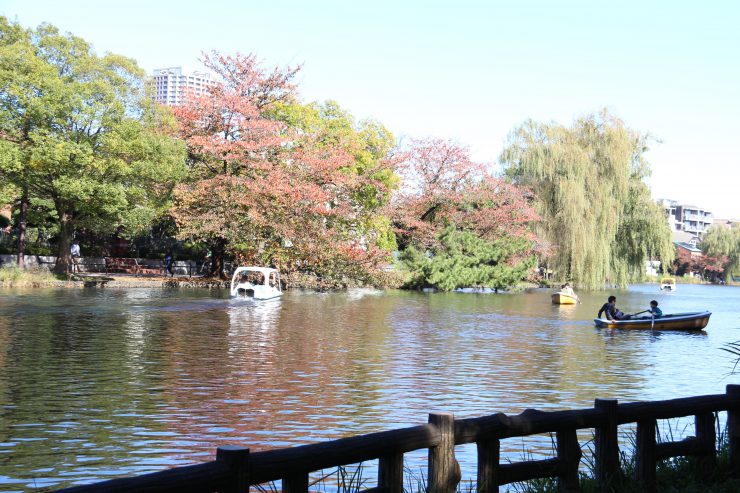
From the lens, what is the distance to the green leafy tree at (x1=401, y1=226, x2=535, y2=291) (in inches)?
2197

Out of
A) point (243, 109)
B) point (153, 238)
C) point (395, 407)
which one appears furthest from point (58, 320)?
point (153, 238)

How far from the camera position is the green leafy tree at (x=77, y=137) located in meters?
40.2

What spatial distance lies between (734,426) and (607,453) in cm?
141

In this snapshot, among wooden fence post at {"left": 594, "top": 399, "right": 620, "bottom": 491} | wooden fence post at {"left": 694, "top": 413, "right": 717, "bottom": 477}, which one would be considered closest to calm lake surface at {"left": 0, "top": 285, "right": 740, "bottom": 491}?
wooden fence post at {"left": 694, "top": 413, "right": 717, "bottom": 477}

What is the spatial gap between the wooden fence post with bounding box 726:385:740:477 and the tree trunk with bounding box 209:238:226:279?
44833 mm

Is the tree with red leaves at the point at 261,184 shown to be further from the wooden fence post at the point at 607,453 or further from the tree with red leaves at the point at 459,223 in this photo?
the wooden fence post at the point at 607,453

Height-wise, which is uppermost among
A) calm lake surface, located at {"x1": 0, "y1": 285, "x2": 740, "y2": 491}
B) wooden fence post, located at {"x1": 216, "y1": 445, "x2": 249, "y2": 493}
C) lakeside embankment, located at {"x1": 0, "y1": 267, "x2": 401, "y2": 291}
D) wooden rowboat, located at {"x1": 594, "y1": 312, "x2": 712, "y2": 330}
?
lakeside embankment, located at {"x1": 0, "y1": 267, "x2": 401, "y2": 291}

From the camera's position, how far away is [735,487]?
6.71m

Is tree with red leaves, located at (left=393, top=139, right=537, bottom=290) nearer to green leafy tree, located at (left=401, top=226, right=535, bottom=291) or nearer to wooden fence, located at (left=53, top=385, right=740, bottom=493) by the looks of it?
green leafy tree, located at (left=401, top=226, right=535, bottom=291)

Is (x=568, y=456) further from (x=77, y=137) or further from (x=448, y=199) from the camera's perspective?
A: (x=448, y=199)

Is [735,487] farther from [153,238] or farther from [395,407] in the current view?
[153,238]

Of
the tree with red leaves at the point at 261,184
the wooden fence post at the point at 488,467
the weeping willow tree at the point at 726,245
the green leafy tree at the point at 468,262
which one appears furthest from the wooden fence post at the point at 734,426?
the weeping willow tree at the point at 726,245

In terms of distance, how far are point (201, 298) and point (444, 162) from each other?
26921 mm

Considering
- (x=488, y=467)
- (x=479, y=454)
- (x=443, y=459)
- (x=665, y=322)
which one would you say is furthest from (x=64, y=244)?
(x=443, y=459)
